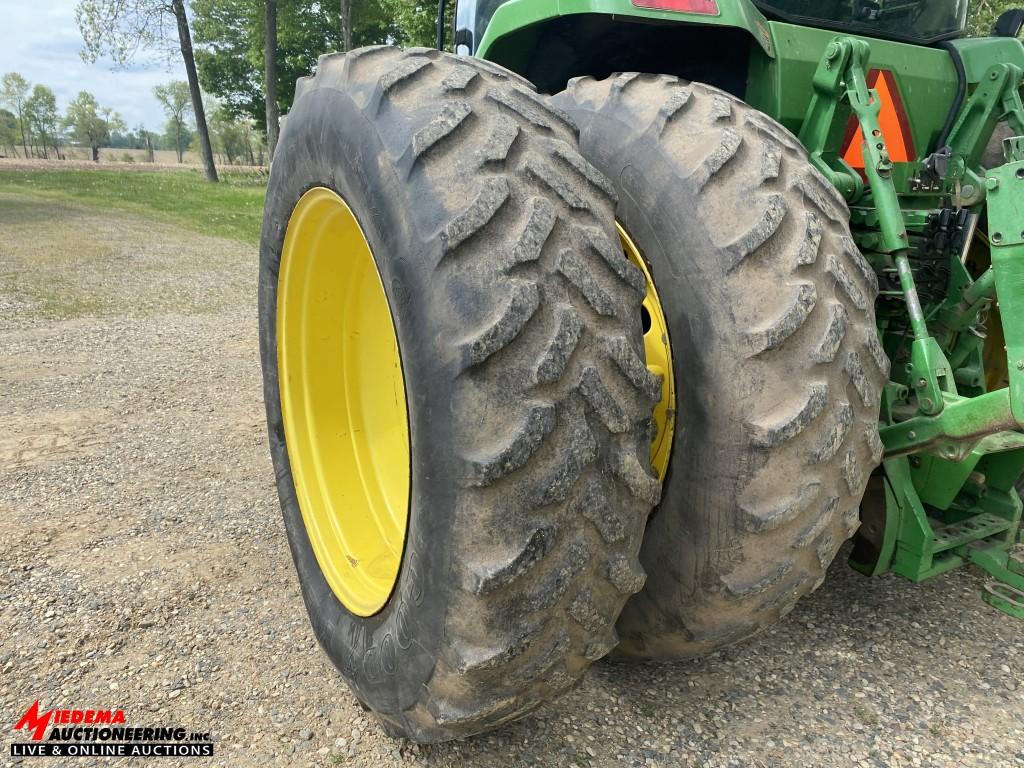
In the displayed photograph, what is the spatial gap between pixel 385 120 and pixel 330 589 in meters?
1.40

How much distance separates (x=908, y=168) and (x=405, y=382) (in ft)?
6.13

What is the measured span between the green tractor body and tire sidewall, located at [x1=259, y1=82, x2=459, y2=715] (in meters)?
0.85

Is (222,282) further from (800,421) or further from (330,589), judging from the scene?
(800,421)

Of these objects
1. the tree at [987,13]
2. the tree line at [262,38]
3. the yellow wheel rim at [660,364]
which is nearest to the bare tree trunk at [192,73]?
the tree line at [262,38]

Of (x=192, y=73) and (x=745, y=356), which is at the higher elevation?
(x=192, y=73)

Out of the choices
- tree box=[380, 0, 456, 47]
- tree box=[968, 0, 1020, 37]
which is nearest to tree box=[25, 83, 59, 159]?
tree box=[380, 0, 456, 47]

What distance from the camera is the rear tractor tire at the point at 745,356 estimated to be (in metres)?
1.66

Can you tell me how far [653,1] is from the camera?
202 cm

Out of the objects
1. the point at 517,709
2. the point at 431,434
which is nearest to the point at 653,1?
the point at 431,434

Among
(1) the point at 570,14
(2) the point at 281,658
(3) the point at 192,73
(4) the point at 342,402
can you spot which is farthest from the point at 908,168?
(3) the point at 192,73

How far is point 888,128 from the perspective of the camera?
8.16 ft

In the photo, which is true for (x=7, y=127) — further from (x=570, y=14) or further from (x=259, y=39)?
(x=570, y=14)

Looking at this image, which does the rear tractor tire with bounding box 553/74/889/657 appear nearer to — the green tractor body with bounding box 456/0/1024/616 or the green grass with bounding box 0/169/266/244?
the green tractor body with bounding box 456/0/1024/616

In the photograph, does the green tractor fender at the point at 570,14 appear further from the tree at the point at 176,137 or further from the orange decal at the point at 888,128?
the tree at the point at 176,137
